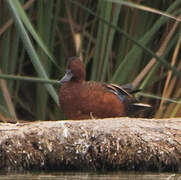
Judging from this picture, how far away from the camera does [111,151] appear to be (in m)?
4.01

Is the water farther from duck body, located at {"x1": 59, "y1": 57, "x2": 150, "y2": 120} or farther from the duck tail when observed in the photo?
the duck tail

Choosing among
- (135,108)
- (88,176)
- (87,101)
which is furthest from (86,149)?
(135,108)

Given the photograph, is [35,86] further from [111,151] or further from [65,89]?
[111,151]

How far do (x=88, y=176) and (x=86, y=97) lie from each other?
137 centimetres

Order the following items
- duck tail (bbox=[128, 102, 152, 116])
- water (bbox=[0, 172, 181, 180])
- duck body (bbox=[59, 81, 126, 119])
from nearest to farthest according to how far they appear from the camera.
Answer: water (bbox=[0, 172, 181, 180]) < duck body (bbox=[59, 81, 126, 119]) < duck tail (bbox=[128, 102, 152, 116])

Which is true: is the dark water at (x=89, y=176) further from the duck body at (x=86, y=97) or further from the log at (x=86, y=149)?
the duck body at (x=86, y=97)

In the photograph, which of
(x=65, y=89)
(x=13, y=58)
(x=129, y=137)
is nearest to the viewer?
(x=129, y=137)

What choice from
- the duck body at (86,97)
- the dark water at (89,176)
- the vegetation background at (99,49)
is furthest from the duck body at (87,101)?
the dark water at (89,176)

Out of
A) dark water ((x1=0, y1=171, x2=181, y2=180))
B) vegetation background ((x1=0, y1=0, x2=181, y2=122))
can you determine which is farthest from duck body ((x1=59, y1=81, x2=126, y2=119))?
dark water ((x1=0, y1=171, x2=181, y2=180))

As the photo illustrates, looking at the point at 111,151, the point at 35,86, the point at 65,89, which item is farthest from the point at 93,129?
the point at 35,86

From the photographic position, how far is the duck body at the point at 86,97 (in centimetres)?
502

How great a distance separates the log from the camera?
3990 mm

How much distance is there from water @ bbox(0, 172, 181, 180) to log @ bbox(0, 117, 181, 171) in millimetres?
125

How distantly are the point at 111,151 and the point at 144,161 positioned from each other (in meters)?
0.22
